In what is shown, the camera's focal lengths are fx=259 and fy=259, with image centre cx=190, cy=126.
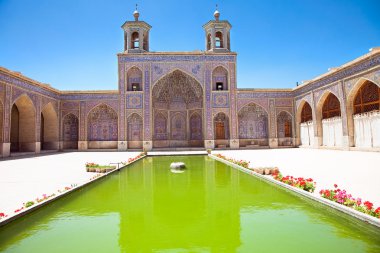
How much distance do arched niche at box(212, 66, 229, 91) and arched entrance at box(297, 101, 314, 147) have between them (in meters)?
5.67

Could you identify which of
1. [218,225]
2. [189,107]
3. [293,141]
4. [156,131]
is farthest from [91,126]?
[218,225]

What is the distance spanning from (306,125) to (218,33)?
30.0ft

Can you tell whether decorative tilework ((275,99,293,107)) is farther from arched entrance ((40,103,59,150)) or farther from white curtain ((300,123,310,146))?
arched entrance ((40,103,59,150))

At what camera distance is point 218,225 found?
9.91 feet

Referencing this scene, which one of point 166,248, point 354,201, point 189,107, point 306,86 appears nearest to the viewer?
point 166,248

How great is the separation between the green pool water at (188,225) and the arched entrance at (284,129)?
15448 millimetres

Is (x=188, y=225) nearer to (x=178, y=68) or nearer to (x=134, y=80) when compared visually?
(x=178, y=68)

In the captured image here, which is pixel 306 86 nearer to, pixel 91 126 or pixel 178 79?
pixel 178 79

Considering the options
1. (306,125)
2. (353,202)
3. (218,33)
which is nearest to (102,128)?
(218,33)

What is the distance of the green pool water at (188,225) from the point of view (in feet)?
8.13

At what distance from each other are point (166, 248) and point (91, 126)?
700 inches

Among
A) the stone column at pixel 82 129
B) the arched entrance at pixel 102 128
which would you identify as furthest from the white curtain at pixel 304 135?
the stone column at pixel 82 129

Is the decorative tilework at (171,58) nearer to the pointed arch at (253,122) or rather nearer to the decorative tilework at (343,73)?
the pointed arch at (253,122)

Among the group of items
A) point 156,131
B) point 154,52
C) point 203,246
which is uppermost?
point 154,52
